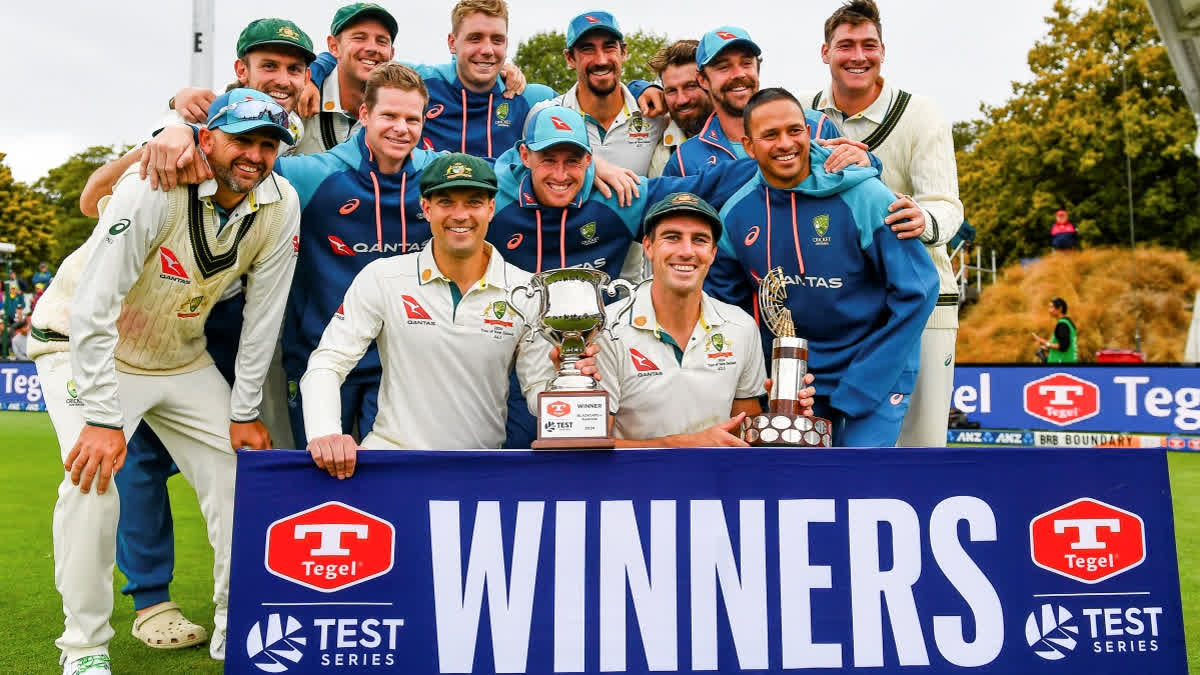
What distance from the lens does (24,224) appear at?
53938mm

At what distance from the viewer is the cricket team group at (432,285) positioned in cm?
409

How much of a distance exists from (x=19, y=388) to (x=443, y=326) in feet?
70.2

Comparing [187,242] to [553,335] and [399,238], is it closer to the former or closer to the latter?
[399,238]

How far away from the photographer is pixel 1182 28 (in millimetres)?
16422

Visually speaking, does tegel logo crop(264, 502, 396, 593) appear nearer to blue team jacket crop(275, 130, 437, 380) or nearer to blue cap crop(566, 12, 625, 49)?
blue team jacket crop(275, 130, 437, 380)

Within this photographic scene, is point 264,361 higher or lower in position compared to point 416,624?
higher

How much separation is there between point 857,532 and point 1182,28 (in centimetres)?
1635

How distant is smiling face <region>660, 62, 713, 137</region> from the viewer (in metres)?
5.73

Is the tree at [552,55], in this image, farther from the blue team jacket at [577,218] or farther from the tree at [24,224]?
the blue team jacket at [577,218]

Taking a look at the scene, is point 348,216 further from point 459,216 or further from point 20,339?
point 20,339

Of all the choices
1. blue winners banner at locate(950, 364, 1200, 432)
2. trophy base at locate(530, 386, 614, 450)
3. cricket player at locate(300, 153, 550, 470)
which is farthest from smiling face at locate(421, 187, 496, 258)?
blue winners banner at locate(950, 364, 1200, 432)

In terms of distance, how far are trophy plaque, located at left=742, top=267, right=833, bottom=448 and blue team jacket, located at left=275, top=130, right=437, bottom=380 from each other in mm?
1883

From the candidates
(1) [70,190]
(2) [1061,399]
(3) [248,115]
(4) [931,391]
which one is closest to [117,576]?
(3) [248,115]

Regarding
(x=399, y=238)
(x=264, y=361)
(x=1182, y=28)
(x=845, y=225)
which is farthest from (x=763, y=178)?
(x=1182, y=28)
